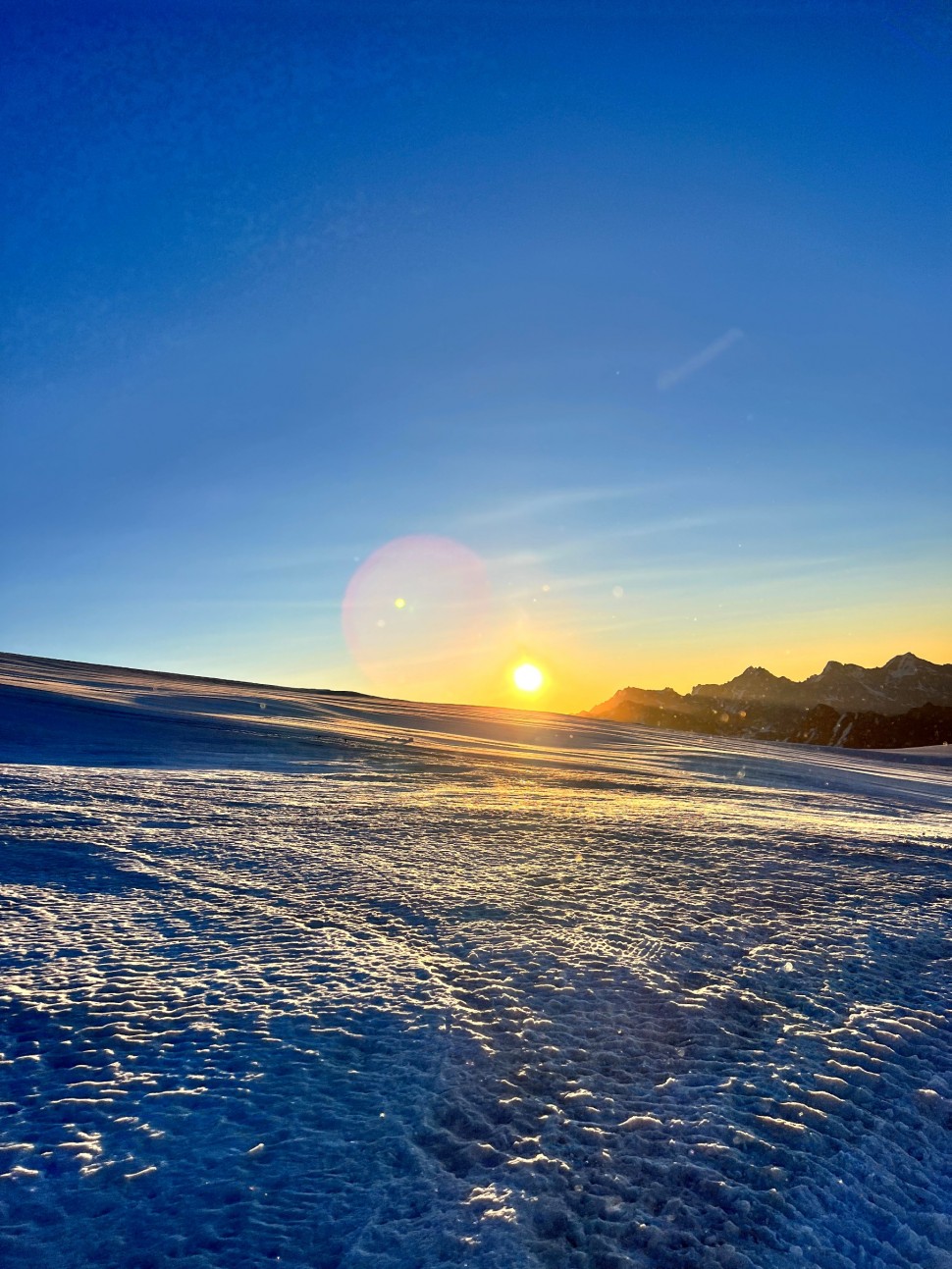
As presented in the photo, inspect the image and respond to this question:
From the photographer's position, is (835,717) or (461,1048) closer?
(461,1048)

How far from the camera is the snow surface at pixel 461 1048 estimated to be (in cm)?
191

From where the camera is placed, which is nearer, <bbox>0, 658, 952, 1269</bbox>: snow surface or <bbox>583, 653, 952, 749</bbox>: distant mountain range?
<bbox>0, 658, 952, 1269</bbox>: snow surface

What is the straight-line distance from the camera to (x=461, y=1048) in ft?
8.88

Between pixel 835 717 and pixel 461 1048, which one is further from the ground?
pixel 461 1048

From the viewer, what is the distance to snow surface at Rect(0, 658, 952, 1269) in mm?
1913

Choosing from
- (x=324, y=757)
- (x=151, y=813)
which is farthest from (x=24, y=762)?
(x=324, y=757)

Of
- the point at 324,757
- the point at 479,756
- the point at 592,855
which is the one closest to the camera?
the point at 592,855

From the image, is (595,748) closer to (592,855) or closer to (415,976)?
(592,855)

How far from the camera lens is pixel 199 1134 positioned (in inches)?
85.5

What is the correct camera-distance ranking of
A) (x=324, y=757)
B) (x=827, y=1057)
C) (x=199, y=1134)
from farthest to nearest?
(x=324, y=757) → (x=827, y=1057) → (x=199, y=1134)

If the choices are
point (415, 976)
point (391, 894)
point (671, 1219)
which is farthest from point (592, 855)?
point (671, 1219)

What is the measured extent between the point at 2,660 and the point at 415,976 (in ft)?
98.7

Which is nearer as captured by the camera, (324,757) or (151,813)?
(151,813)

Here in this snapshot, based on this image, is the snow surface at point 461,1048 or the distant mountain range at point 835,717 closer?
the snow surface at point 461,1048
